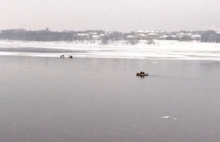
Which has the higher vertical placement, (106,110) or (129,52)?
(106,110)

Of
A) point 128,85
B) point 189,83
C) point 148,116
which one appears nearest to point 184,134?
point 148,116

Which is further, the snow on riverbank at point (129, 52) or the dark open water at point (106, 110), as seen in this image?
the snow on riverbank at point (129, 52)

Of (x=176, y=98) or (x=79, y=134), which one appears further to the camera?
(x=176, y=98)

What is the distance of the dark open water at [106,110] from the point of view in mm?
7535

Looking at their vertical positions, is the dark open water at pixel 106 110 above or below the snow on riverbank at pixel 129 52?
above

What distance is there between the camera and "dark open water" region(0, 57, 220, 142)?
7535 mm

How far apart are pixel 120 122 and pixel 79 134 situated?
1406 millimetres

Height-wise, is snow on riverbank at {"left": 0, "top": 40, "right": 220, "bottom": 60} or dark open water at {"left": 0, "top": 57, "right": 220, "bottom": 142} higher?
dark open water at {"left": 0, "top": 57, "right": 220, "bottom": 142}

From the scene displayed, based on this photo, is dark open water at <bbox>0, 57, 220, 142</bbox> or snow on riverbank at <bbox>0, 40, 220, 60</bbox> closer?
dark open water at <bbox>0, 57, 220, 142</bbox>

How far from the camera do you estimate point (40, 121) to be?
8391 millimetres

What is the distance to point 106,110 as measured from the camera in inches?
377

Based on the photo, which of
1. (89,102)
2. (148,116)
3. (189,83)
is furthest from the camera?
(189,83)

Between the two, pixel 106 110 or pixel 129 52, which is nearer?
pixel 106 110

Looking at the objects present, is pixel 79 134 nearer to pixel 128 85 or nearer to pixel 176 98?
pixel 176 98
